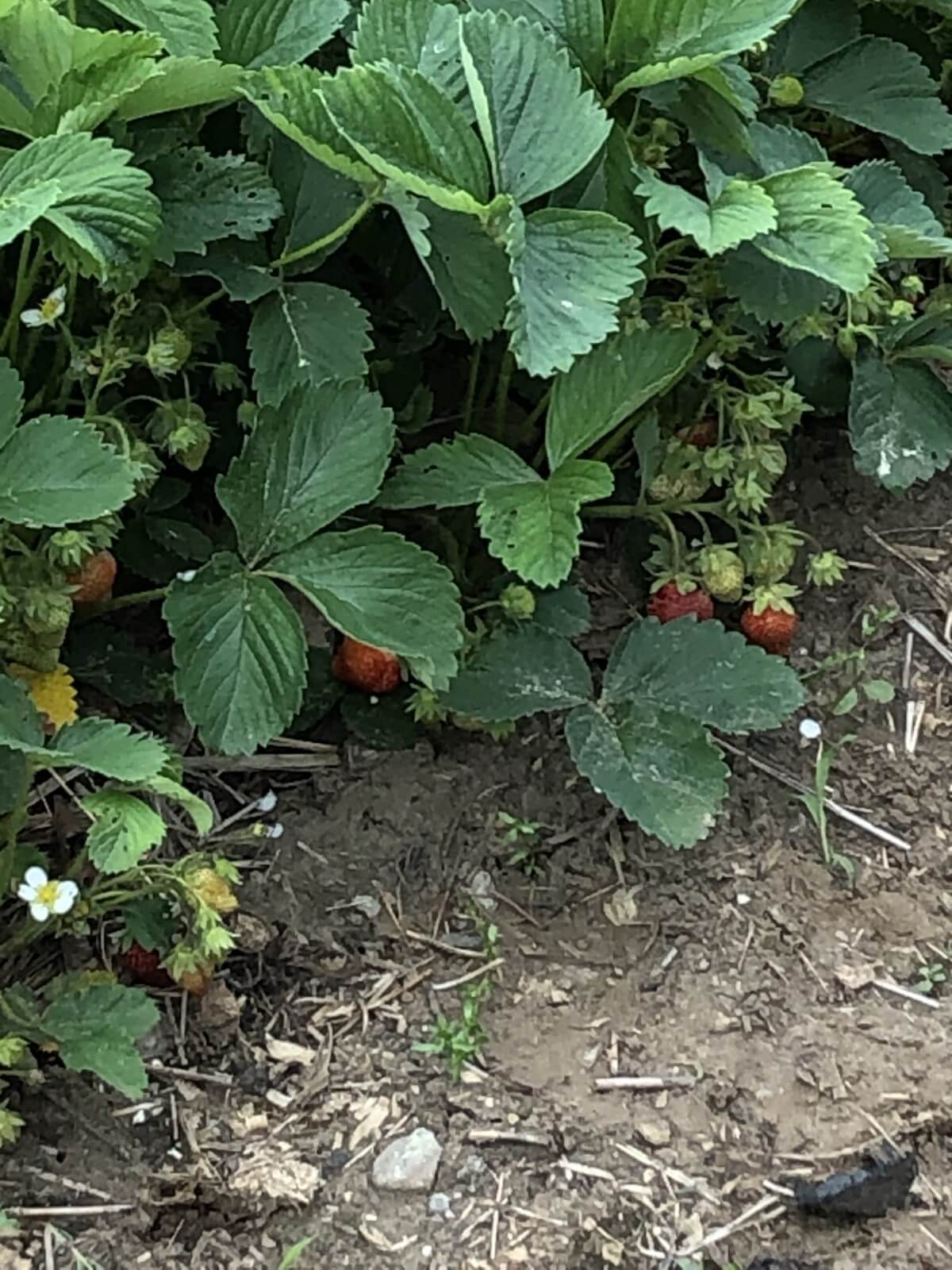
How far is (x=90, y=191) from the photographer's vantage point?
1.12 meters

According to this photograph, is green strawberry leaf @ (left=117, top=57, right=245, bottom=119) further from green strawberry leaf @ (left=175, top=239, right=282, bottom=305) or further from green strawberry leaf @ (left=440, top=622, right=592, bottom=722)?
green strawberry leaf @ (left=440, top=622, right=592, bottom=722)

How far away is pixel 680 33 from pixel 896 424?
425 mm

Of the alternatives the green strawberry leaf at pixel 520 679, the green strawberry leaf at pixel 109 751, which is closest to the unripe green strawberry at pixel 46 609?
the green strawberry leaf at pixel 109 751

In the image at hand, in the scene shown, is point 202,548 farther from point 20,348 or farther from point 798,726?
point 798,726

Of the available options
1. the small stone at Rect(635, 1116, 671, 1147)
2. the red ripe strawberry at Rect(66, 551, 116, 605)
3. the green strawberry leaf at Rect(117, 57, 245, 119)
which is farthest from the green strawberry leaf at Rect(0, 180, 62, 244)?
the small stone at Rect(635, 1116, 671, 1147)

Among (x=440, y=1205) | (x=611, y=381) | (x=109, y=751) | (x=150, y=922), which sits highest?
(x=611, y=381)

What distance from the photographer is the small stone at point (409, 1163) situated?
123 centimetres

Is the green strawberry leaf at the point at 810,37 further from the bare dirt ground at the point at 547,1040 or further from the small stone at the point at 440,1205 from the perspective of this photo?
the small stone at the point at 440,1205

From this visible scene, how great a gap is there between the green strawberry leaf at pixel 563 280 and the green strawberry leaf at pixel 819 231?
0.12 m

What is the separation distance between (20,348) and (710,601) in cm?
66

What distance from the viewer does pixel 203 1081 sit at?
1293 mm

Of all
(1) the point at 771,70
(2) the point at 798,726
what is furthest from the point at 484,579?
(1) the point at 771,70

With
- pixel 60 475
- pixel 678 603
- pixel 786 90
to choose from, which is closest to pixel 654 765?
pixel 678 603

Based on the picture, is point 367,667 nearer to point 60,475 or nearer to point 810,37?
point 60,475
